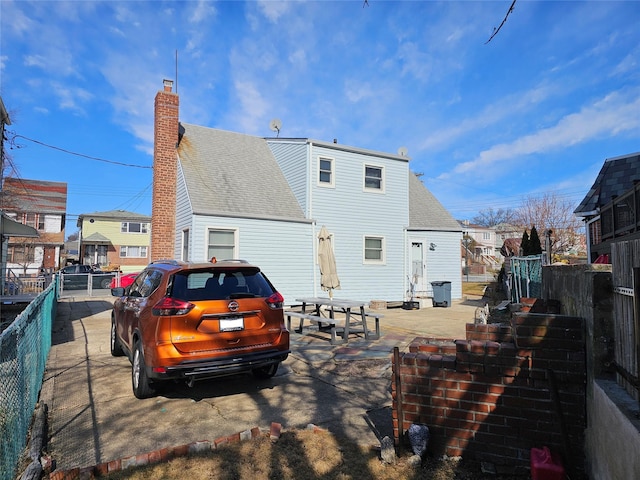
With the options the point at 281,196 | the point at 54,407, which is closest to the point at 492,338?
the point at 54,407

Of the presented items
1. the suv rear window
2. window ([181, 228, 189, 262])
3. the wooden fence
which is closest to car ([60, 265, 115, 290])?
window ([181, 228, 189, 262])

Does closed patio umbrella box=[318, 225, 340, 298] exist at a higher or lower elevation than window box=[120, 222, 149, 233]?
lower

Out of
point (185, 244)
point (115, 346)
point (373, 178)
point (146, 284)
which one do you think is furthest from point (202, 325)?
point (373, 178)

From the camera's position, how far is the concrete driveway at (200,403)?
12.0 feet

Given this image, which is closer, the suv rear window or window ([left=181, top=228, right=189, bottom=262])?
the suv rear window

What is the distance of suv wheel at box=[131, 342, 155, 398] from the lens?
15.3ft

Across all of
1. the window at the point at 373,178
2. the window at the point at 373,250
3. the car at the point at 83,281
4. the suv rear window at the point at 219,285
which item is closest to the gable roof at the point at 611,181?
the window at the point at 373,250

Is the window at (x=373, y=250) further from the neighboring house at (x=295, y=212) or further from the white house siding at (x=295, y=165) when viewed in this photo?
the white house siding at (x=295, y=165)

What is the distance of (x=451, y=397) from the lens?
3.30 metres

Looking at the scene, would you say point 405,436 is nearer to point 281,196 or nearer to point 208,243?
point 208,243

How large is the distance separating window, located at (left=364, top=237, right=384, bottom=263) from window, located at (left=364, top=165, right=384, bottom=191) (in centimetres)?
219

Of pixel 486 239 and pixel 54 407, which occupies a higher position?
pixel 486 239

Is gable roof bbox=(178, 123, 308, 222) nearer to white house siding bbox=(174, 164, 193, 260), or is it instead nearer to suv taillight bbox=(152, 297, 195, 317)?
white house siding bbox=(174, 164, 193, 260)

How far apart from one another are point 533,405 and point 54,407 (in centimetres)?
502
